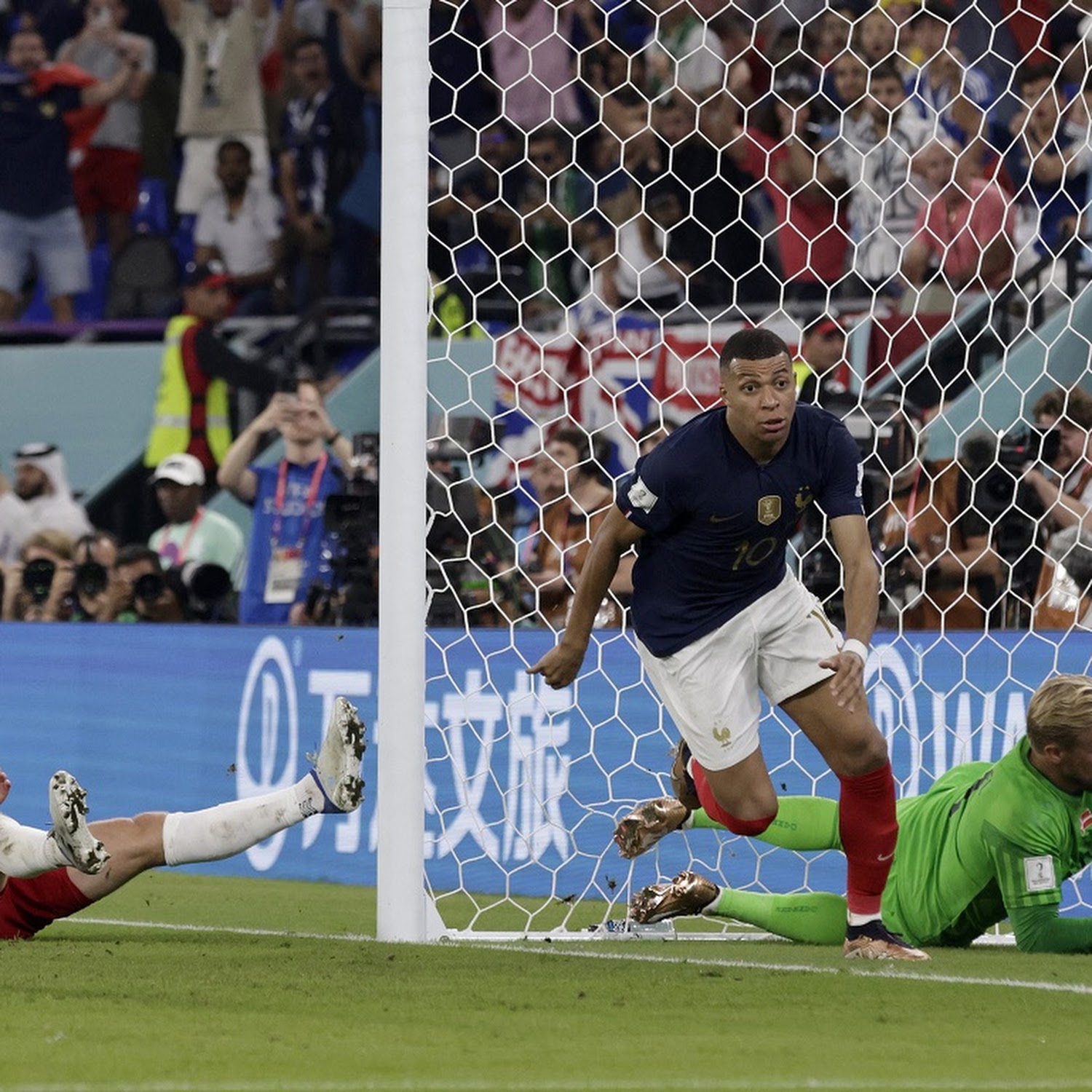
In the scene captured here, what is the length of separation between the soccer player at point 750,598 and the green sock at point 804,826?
0.87 feet

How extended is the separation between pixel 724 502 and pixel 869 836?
93 cm

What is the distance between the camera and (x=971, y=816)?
508 centimetres

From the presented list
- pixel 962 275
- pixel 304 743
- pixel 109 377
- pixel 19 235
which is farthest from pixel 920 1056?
pixel 19 235

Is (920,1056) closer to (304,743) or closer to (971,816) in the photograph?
(971,816)

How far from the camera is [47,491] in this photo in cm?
1117

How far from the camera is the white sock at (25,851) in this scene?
482 cm

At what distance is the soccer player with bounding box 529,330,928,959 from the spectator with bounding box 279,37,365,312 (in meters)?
7.23

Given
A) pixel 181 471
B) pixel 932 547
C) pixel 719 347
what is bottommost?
pixel 932 547

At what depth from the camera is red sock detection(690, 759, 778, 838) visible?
5.23m

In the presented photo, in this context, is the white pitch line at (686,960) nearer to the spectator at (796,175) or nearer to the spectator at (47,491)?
the spectator at (796,175)

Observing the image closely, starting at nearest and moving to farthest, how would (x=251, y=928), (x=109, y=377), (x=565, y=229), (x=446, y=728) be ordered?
1. (x=251, y=928)
2. (x=446, y=728)
3. (x=565, y=229)
4. (x=109, y=377)

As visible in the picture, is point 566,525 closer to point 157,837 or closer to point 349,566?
point 349,566

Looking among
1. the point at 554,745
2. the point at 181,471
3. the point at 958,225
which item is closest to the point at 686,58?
the point at 958,225

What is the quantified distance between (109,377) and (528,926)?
7035 millimetres
